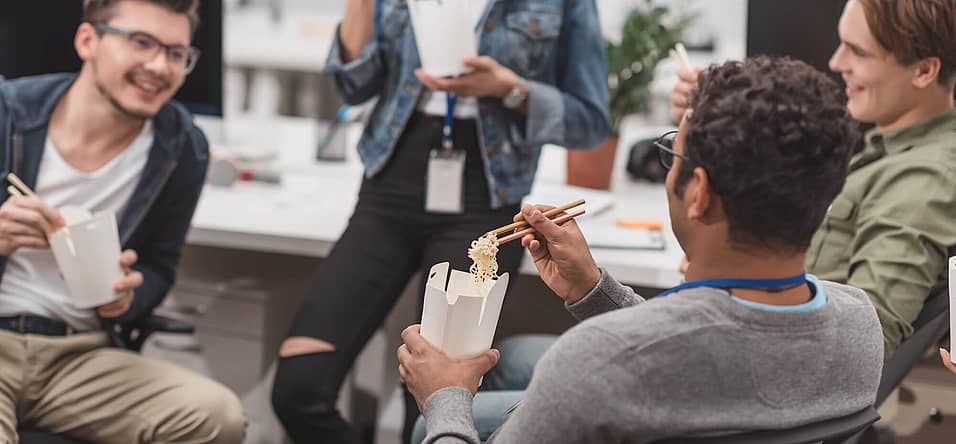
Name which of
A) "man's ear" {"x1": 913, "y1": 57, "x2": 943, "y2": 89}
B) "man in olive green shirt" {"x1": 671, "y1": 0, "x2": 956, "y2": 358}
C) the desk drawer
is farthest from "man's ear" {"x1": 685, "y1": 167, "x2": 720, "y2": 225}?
the desk drawer

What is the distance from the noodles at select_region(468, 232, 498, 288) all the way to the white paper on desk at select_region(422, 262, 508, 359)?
1 cm

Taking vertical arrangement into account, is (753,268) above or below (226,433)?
above

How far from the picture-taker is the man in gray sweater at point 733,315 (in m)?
1.13

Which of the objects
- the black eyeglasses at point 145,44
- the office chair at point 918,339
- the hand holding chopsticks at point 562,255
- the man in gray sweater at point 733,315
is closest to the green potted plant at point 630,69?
the black eyeglasses at point 145,44

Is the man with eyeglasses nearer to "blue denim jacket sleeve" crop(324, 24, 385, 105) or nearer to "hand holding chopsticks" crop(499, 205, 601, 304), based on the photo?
"blue denim jacket sleeve" crop(324, 24, 385, 105)

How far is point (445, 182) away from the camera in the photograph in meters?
2.19

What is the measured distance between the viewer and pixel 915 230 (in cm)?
181

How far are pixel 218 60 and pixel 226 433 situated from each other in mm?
1077

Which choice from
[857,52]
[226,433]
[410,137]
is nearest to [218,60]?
[410,137]

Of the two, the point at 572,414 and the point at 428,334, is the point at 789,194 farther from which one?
the point at 428,334

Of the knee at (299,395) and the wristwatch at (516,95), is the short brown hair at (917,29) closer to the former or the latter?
the wristwatch at (516,95)

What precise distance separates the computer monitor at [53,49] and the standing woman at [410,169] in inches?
27.5

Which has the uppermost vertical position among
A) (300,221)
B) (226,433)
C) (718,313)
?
(718,313)

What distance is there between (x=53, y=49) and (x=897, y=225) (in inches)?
82.2
